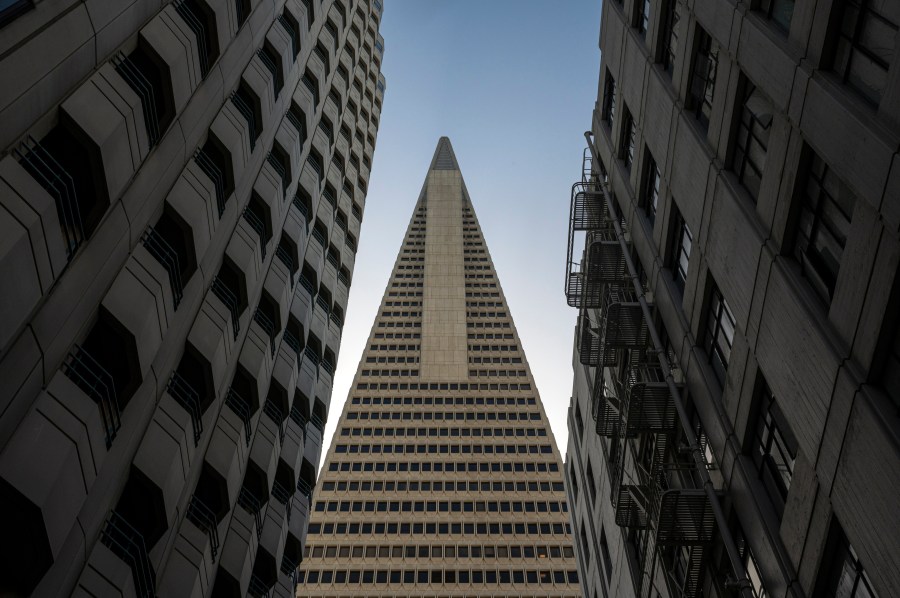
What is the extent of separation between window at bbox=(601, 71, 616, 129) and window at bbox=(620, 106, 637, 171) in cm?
275

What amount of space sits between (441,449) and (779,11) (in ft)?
303

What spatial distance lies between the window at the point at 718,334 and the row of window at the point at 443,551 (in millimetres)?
73731

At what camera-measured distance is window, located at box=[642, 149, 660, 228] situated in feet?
76.1

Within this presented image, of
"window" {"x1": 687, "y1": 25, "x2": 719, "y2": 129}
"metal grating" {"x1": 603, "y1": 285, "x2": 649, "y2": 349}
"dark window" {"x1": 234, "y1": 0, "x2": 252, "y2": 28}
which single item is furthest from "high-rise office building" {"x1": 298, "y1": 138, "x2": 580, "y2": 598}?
"dark window" {"x1": 234, "y1": 0, "x2": 252, "y2": 28}

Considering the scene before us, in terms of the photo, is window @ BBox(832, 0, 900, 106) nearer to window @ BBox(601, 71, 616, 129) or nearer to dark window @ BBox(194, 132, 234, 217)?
dark window @ BBox(194, 132, 234, 217)

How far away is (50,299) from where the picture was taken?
37.9 ft

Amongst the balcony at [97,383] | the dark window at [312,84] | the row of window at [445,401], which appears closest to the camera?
the balcony at [97,383]

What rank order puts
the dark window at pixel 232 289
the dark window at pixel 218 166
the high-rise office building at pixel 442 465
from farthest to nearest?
the high-rise office building at pixel 442 465 → the dark window at pixel 232 289 → the dark window at pixel 218 166

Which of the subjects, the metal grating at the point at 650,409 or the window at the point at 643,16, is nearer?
the metal grating at the point at 650,409

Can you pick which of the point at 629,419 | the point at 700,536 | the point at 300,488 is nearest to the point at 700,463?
the point at 700,536

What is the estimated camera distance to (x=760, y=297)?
46.9 ft

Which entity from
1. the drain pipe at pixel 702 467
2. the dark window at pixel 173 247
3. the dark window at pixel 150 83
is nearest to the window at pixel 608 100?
the drain pipe at pixel 702 467

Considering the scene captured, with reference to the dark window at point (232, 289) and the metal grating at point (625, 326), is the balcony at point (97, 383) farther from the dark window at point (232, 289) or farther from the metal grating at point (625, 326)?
the metal grating at point (625, 326)

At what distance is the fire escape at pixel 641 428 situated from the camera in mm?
17594
